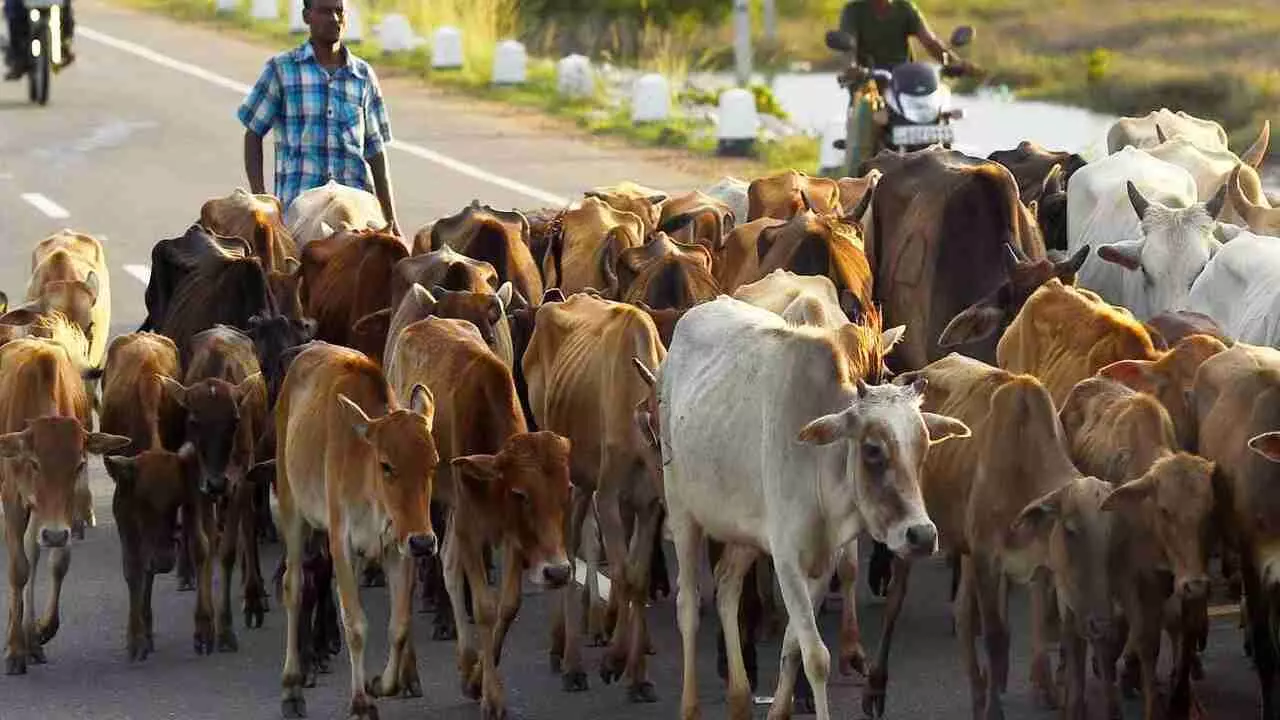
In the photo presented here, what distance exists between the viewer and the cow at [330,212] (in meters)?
15.5

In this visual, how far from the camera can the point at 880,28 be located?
20.7 meters

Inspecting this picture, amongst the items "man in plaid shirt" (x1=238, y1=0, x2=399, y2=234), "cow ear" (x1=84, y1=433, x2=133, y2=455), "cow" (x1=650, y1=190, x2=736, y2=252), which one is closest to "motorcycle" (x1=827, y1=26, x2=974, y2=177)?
"cow" (x1=650, y1=190, x2=736, y2=252)

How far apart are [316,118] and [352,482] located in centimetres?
537

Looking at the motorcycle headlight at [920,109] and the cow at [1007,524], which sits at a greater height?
the motorcycle headlight at [920,109]

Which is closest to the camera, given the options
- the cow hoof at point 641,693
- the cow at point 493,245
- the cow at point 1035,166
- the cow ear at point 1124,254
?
the cow hoof at point 641,693

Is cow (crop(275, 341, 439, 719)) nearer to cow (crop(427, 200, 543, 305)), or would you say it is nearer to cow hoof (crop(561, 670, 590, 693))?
cow hoof (crop(561, 670, 590, 693))

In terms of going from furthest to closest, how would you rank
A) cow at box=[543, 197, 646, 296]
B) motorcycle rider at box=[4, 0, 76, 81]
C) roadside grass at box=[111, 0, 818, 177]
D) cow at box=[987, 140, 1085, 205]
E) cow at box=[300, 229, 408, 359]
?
motorcycle rider at box=[4, 0, 76, 81] < roadside grass at box=[111, 0, 818, 177] < cow at box=[987, 140, 1085, 205] < cow at box=[543, 197, 646, 296] < cow at box=[300, 229, 408, 359]

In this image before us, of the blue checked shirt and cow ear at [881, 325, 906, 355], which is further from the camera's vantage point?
the blue checked shirt

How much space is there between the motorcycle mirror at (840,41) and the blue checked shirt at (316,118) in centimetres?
450

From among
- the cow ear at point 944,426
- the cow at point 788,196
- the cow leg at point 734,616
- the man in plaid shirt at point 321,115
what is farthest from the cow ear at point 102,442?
the cow at point 788,196

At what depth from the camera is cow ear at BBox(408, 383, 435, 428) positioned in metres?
11.0

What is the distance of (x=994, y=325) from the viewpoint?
13250 millimetres

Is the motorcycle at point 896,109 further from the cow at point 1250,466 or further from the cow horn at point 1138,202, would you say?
the cow at point 1250,466

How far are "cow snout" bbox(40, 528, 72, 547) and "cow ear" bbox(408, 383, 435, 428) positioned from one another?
1.63 meters
